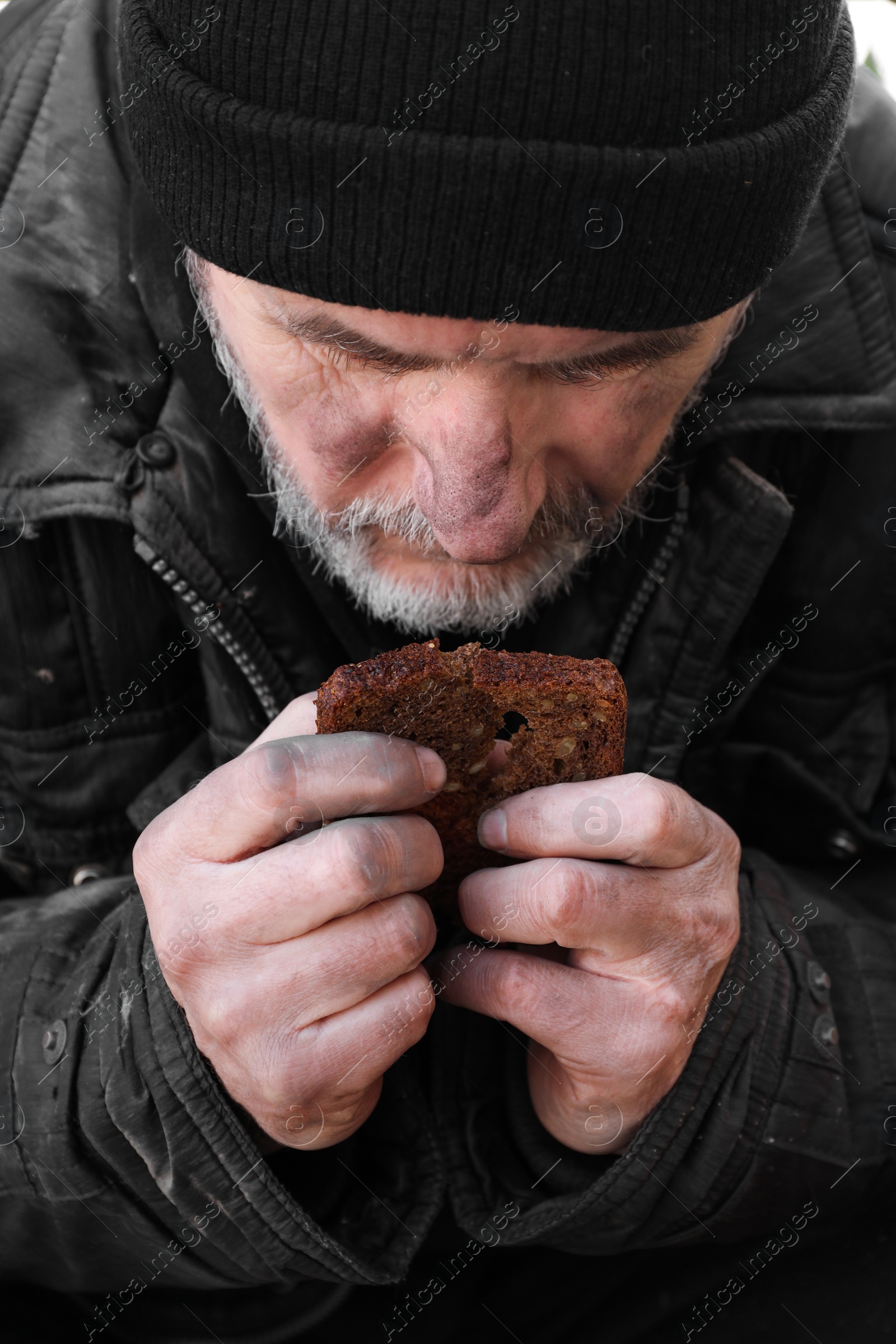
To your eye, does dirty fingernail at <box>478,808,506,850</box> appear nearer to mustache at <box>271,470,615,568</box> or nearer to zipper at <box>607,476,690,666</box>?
mustache at <box>271,470,615,568</box>

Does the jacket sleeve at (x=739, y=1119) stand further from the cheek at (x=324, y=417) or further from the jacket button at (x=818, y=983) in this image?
the cheek at (x=324, y=417)

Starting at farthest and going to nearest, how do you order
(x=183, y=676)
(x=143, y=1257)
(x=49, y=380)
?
(x=183, y=676) → (x=49, y=380) → (x=143, y=1257)

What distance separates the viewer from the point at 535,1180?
168cm

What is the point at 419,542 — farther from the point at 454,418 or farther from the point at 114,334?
the point at 114,334

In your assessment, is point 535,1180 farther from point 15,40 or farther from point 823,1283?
point 15,40

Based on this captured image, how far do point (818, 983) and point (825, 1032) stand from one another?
0.07 m

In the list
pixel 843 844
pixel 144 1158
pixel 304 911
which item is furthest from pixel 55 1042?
pixel 843 844

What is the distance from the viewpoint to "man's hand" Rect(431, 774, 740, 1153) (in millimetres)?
1315

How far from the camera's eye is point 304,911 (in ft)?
4.09

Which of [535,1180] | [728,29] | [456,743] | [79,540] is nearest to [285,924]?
[456,743]

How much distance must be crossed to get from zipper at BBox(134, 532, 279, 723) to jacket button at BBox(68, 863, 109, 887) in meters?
0.43

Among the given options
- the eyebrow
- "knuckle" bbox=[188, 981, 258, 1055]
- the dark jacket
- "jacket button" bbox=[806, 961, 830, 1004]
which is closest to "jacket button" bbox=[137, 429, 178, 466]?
the dark jacket

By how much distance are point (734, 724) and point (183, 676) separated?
1111 mm

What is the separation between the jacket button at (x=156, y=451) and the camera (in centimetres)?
176
